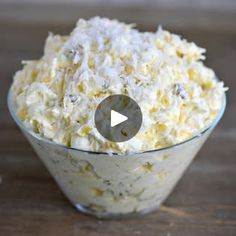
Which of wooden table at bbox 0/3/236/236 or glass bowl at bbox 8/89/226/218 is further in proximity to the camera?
wooden table at bbox 0/3/236/236

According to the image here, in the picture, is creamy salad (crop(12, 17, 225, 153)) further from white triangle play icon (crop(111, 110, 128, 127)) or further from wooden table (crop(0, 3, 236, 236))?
wooden table (crop(0, 3, 236, 236))

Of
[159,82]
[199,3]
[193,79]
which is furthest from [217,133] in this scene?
[199,3]

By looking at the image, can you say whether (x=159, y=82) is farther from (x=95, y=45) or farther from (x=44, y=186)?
(x=44, y=186)

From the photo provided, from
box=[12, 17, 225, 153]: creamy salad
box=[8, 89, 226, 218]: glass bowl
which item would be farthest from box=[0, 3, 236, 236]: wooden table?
box=[12, 17, 225, 153]: creamy salad
